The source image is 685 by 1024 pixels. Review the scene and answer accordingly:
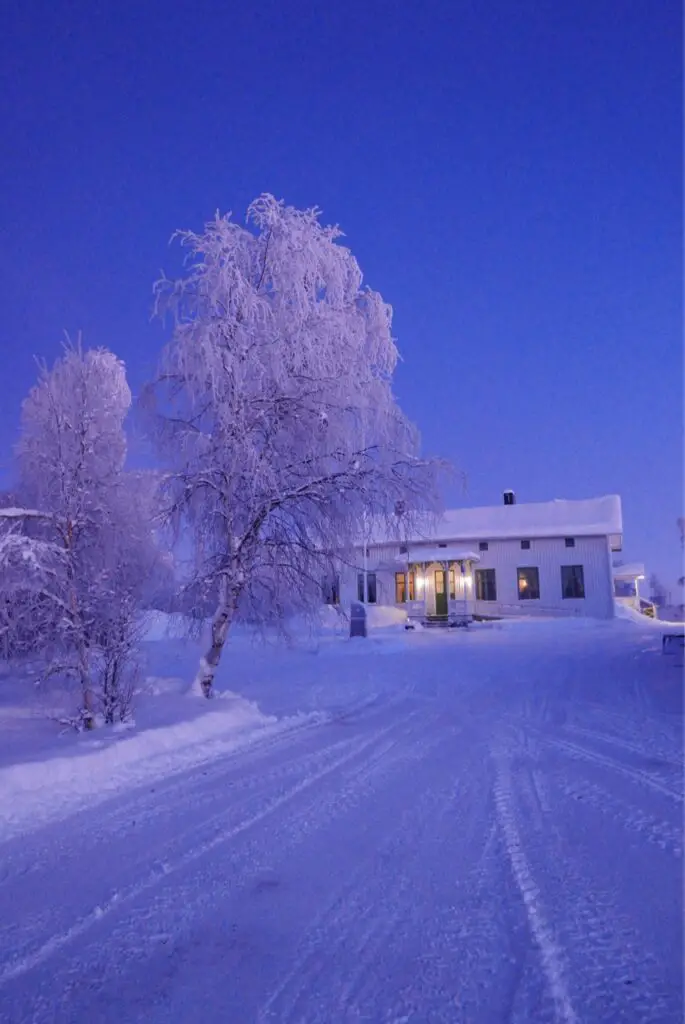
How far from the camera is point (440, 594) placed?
122ft

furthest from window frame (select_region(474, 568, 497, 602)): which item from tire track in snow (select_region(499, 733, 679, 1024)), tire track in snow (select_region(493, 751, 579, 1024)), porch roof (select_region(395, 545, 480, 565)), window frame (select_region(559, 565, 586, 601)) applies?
tire track in snow (select_region(499, 733, 679, 1024))

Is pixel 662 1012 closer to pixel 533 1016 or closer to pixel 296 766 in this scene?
pixel 533 1016

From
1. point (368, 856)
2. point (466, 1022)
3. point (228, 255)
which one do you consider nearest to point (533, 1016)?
point (466, 1022)

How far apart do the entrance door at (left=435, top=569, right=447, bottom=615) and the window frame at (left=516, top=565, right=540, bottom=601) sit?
3.97 metres

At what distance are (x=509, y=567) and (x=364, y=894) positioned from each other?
114ft

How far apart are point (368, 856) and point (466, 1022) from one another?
1.99 meters

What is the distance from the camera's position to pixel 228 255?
1138 centimetres

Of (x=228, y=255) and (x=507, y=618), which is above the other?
(x=228, y=255)

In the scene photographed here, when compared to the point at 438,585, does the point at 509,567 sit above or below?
above

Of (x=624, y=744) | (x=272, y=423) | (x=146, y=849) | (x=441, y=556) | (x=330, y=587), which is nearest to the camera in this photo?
(x=146, y=849)

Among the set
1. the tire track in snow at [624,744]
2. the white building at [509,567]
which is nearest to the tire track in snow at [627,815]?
the tire track in snow at [624,744]

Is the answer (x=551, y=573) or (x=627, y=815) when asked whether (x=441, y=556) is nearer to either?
(x=551, y=573)

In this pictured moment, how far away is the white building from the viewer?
3650cm

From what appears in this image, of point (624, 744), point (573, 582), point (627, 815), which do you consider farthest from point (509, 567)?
point (627, 815)
